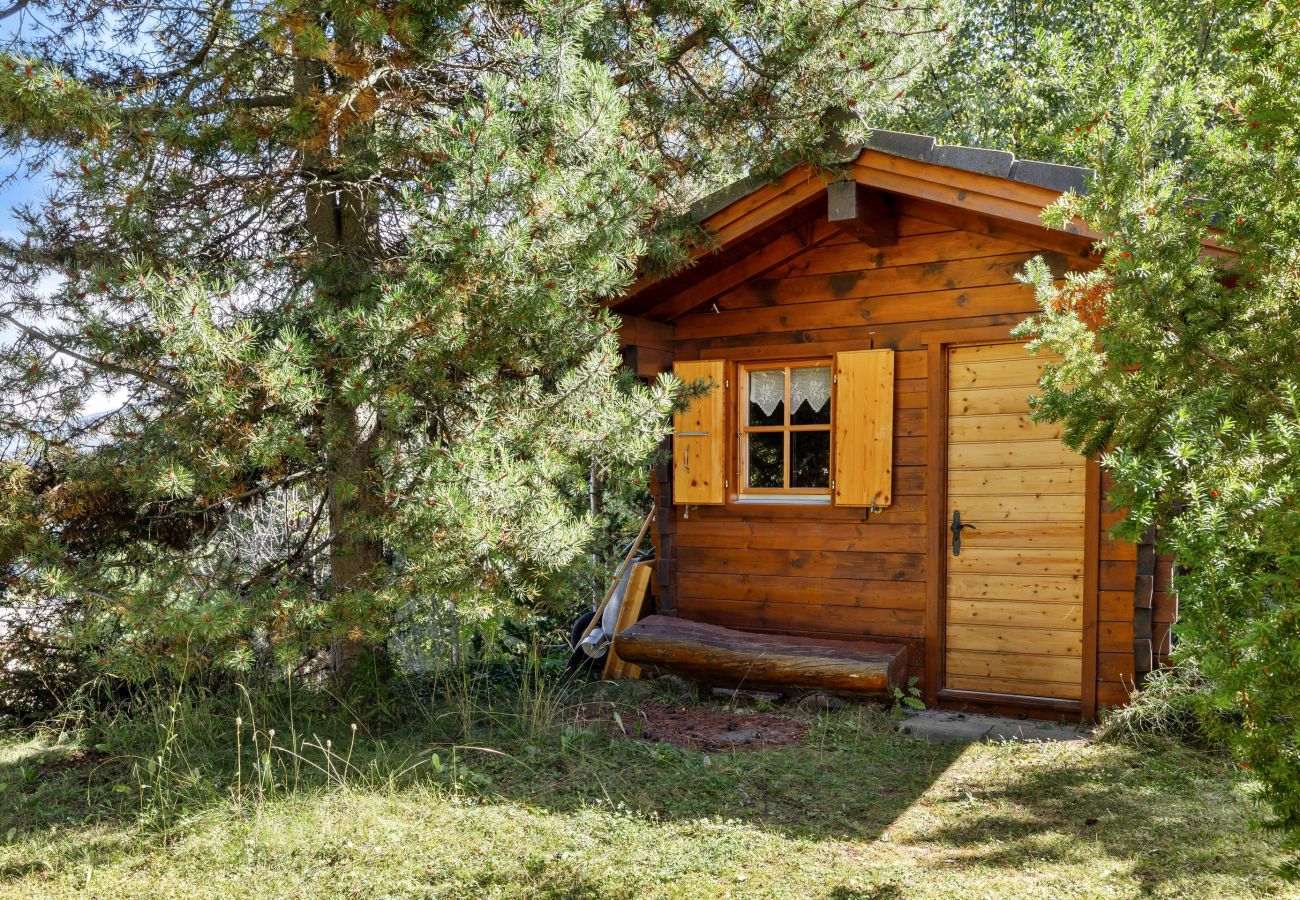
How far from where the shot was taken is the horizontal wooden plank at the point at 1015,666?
549cm

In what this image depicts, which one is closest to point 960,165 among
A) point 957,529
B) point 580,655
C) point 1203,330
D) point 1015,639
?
point 957,529

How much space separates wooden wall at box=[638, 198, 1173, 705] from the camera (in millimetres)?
5594

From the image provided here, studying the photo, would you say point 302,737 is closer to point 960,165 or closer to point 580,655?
point 580,655

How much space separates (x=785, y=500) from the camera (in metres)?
6.31

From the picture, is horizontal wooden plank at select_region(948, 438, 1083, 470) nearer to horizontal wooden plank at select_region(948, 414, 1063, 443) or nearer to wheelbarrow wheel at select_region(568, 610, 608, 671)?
horizontal wooden plank at select_region(948, 414, 1063, 443)

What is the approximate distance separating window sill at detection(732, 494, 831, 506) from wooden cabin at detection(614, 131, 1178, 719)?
0.01 metres

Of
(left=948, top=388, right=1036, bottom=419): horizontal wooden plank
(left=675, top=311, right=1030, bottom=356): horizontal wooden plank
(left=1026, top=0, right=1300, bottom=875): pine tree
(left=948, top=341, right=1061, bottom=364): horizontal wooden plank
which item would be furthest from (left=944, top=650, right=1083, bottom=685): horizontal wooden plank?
(left=1026, top=0, right=1300, bottom=875): pine tree

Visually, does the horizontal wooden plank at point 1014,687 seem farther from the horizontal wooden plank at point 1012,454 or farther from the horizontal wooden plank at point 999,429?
the horizontal wooden plank at point 999,429

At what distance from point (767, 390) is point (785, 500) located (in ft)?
2.60

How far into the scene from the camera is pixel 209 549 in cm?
509

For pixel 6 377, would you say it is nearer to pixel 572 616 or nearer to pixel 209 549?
pixel 209 549

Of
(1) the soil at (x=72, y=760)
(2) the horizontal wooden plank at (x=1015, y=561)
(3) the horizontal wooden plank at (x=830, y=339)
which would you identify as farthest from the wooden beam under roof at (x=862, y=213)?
(1) the soil at (x=72, y=760)

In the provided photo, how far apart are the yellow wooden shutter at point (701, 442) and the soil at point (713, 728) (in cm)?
149

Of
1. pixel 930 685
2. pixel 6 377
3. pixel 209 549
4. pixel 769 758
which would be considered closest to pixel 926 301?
pixel 930 685
